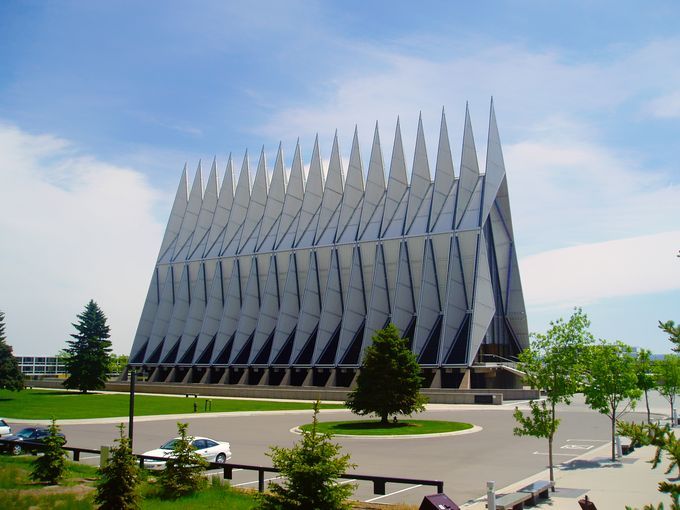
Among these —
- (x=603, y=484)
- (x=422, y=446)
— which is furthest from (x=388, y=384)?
(x=603, y=484)

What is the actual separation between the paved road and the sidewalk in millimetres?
787

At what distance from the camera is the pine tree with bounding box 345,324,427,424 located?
3216 cm

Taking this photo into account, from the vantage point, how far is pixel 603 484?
55.1 ft

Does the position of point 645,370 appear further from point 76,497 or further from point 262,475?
point 76,497

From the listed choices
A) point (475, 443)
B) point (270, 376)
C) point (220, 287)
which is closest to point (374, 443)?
point (475, 443)

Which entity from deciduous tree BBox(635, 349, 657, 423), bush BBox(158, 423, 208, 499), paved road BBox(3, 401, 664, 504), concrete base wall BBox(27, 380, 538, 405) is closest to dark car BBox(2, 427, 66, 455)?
paved road BBox(3, 401, 664, 504)

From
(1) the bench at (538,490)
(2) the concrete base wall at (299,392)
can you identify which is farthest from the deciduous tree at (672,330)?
(2) the concrete base wall at (299,392)

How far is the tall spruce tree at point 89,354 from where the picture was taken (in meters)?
59.1

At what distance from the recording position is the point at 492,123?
6047 cm

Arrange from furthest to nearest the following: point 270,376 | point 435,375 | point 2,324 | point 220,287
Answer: point 220,287 → point 270,376 → point 435,375 → point 2,324

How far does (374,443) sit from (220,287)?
53289mm

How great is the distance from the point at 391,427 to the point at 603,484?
15688 mm

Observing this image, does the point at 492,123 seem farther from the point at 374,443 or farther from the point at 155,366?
the point at 155,366

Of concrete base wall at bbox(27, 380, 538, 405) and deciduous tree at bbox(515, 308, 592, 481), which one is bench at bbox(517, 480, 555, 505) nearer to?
deciduous tree at bbox(515, 308, 592, 481)
